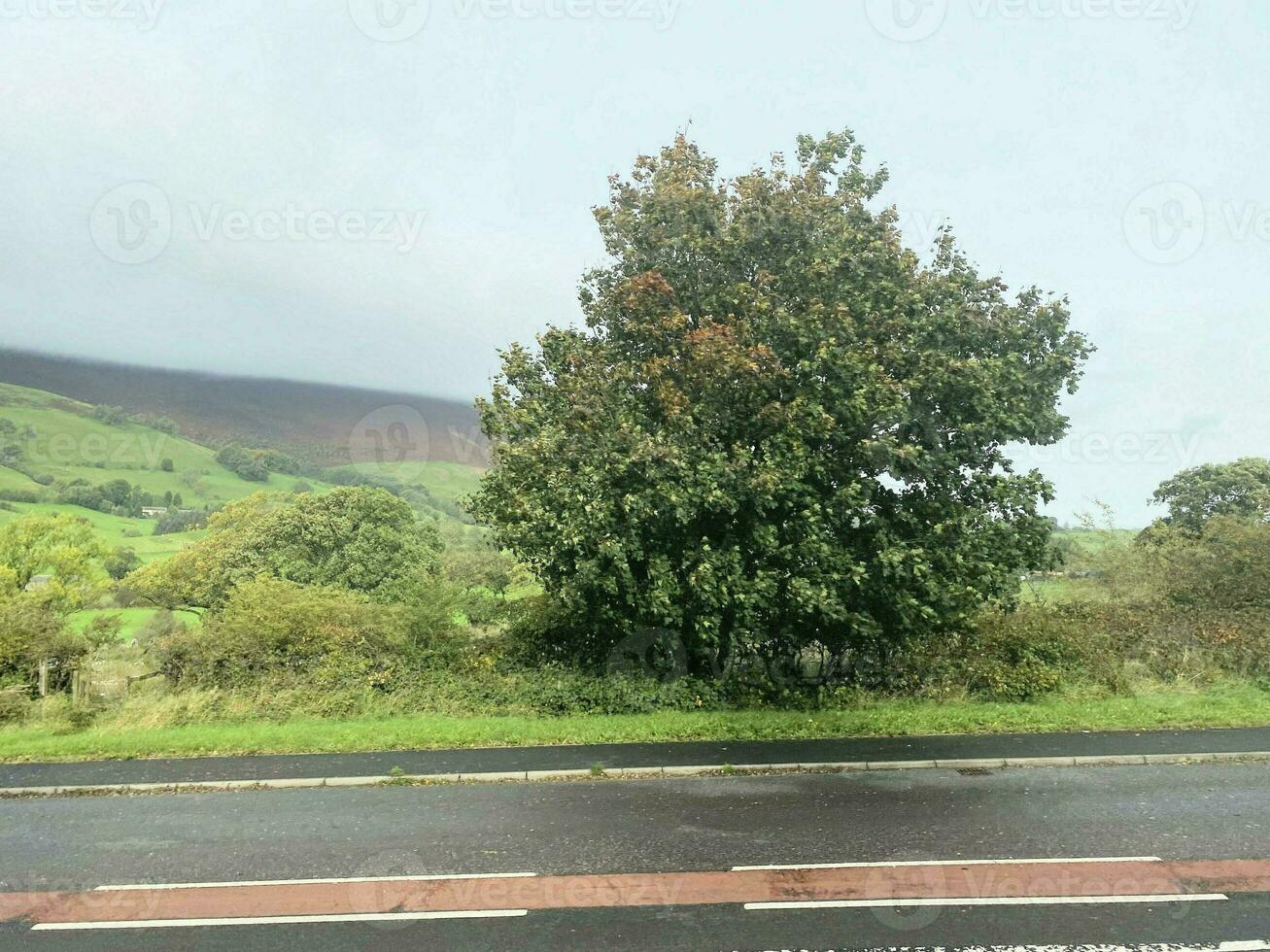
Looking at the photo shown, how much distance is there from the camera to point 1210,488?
4541cm

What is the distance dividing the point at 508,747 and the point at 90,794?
5989 mm

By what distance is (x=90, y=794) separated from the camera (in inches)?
457

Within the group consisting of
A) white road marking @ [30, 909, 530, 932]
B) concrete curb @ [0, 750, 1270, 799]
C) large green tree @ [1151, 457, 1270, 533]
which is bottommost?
concrete curb @ [0, 750, 1270, 799]

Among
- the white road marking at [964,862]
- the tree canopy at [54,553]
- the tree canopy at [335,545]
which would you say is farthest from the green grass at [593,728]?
the tree canopy at [54,553]

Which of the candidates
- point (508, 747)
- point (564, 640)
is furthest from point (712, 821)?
point (564, 640)

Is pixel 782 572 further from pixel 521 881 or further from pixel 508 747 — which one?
pixel 521 881

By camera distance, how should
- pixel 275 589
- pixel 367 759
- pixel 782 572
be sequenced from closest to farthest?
pixel 367 759 → pixel 782 572 → pixel 275 589

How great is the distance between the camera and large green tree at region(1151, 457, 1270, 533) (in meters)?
43.1

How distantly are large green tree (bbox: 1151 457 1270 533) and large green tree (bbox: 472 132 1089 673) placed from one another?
1312 inches

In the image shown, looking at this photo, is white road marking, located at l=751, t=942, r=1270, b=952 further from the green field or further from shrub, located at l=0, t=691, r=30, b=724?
the green field

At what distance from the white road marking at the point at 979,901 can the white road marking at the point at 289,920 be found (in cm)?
236

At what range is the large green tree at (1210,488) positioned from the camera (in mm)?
43062

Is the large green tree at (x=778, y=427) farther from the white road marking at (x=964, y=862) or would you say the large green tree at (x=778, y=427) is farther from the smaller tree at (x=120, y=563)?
the smaller tree at (x=120, y=563)

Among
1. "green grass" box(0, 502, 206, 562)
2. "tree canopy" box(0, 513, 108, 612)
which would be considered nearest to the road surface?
"tree canopy" box(0, 513, 108, 612)
